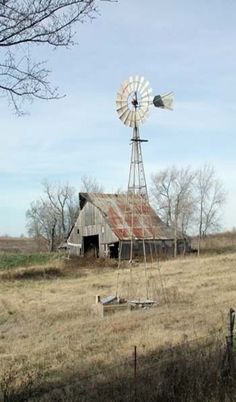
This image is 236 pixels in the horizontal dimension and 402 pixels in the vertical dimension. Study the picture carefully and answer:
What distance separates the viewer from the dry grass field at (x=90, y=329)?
9.00m

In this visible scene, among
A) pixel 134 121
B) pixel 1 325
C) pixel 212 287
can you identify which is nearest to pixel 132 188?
pixel 134 121

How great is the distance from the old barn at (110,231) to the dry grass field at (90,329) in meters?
18.4

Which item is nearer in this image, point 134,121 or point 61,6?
point 61,6

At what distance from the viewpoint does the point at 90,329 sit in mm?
13492

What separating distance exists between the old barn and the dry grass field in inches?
726

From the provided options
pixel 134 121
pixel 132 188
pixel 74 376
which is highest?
pixel 134 121

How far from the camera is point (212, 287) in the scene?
67.7 ft

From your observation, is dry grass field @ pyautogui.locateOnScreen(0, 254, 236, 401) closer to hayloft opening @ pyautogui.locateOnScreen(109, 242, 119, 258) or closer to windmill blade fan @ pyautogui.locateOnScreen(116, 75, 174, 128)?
windmill blade fan @ pyautogui.locateOnScreen(116, 75, 174, 128)

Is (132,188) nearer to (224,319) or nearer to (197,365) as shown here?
(224,319)

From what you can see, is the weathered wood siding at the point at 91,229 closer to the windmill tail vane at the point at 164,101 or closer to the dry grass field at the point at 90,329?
the dry grass field at the point at 90,329

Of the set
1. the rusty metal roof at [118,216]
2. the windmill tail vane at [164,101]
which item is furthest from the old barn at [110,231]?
the windmill tail vane at [164,101]

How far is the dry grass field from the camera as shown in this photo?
29.5 ft

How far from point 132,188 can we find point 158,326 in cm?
710

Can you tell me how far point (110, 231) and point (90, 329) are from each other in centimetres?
3208
